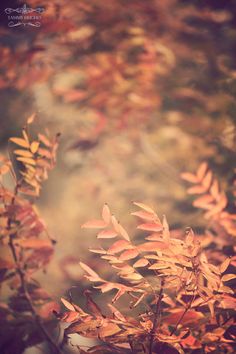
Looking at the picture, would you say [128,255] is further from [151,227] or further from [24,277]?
[24,277]

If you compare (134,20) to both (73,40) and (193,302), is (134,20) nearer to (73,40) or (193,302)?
(73,40)

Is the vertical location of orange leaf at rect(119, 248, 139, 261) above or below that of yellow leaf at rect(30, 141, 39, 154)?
below

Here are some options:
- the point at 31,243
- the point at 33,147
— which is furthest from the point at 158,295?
the point at 33,147

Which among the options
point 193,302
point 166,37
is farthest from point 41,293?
point 166,37

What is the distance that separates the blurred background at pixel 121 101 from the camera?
2.81m

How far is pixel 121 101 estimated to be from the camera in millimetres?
3137

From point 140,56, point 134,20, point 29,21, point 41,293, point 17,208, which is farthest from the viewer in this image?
point 140,56

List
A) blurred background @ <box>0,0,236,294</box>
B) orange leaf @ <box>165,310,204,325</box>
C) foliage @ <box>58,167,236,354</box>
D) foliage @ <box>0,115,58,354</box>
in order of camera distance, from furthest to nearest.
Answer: blurred background @ <box>0,0,236,294</box>
foliage @ <box>0,115,58,354</box>
orange leaf @ <box>165,310,204,325</box>
foliage @ <box>58,167,236,354</box>

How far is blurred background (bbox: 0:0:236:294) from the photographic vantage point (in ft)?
9.23

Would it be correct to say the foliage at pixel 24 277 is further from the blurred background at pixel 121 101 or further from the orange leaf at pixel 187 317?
the blurred background at pixel 121 101

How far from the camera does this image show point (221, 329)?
1366 mm

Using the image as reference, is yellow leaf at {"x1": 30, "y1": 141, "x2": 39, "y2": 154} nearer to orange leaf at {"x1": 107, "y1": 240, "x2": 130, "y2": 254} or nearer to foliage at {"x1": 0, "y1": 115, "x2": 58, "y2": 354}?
foliage at {"x1": 0, "y1": 115, "x2": 58, "y2": 354}

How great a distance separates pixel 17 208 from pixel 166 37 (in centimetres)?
220

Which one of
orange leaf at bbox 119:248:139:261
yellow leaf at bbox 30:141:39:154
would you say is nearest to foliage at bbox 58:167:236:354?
orange leaf at bbox 119:248:139:261
